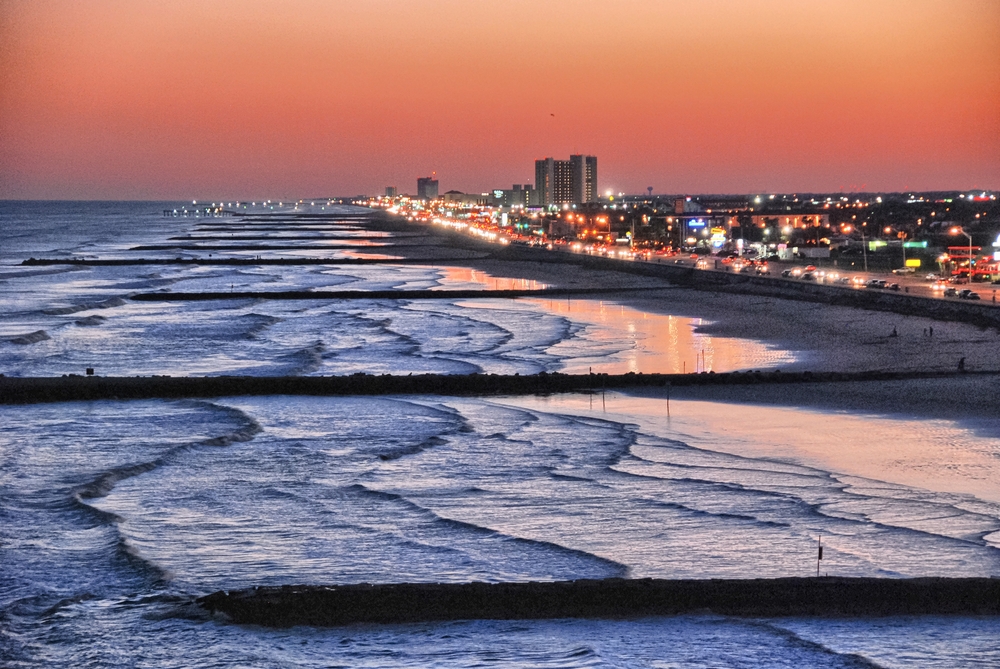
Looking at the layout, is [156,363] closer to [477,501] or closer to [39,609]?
[477,501]

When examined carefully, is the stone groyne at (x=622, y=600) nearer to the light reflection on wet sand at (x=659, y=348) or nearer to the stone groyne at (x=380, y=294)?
the light reflection on wet sand at (x=659, y=348)

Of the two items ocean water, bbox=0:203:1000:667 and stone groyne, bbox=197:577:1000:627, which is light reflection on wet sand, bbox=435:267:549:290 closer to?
ocean water, bbox=0:203:1000:667

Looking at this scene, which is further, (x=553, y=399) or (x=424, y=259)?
(x=424, y=259)

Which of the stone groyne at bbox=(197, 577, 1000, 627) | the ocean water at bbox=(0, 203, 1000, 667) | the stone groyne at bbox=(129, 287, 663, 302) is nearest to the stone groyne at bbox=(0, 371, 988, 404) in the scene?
the ocean water at bbox=(0, 203, 1000, 667)

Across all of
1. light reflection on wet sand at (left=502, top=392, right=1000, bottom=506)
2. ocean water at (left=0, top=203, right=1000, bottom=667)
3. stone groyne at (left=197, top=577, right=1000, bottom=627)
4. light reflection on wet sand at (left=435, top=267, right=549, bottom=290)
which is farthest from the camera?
A: light reflection on wet sand at (left=435, top=267, right=549, bottom=290)

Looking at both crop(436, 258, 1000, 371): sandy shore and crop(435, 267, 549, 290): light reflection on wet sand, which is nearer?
crop(436, 258, 1000, 371): sandy shore

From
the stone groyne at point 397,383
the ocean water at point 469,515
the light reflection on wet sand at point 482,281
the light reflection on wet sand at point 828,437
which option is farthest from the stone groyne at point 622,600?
the light reflection on wet sand at point 482,281

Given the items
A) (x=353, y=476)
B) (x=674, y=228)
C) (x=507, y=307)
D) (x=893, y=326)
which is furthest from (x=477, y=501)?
(x=674, y=228)

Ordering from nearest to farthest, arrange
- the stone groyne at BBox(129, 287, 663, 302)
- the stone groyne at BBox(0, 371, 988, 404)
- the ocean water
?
1. the ocean water
2. the stone groyne at BBox(0, 371, 988, 404)
3. the stone groyne at BBox(129, 287, 663, 302)
